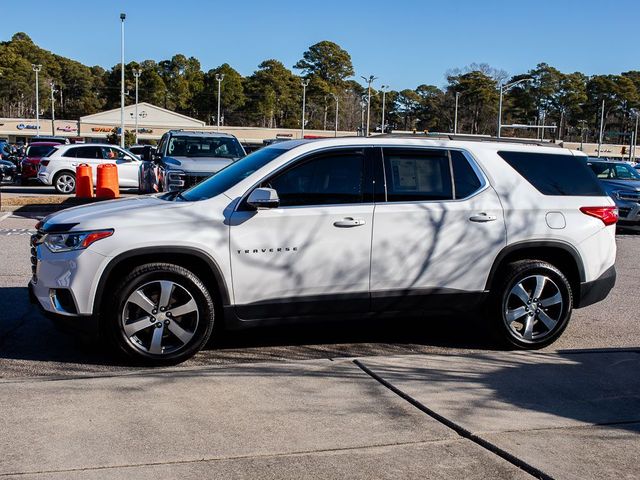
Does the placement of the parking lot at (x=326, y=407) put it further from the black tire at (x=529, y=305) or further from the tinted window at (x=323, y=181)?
the tinted window at (x=323, y=181)

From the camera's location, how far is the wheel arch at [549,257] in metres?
6.38

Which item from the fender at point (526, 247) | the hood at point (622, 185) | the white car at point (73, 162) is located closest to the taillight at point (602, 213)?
the fender at point (526, 247)

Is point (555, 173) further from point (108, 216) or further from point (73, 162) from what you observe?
point (73, 162)

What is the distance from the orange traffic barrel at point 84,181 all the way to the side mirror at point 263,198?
14776 mm

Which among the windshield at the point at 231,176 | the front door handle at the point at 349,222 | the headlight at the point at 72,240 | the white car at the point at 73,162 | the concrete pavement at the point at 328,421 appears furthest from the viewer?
the white car at the point at 73,162

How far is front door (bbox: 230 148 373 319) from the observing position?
5.79 m

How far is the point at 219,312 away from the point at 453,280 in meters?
1.97

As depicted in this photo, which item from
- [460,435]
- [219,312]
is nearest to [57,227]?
[219,312]

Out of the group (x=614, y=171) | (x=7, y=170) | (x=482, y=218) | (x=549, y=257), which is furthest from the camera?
(x=7, y=170)

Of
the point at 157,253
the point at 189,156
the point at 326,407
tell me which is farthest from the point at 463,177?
the point at 189,156

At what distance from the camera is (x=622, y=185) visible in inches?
700

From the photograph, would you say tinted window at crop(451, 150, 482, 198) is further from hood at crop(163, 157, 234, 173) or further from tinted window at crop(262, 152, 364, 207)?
hood at crop(163, 157, 234, 173)

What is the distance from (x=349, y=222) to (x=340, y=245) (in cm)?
20

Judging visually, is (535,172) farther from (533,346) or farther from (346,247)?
(346,247)
